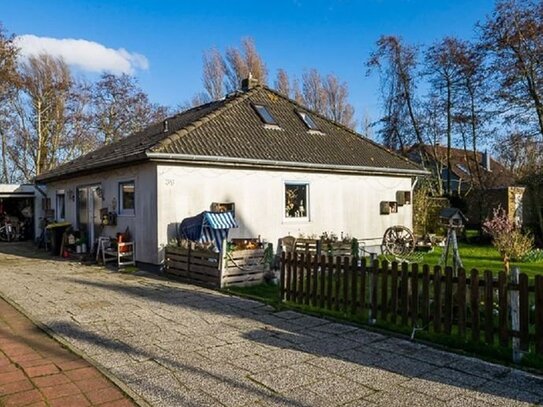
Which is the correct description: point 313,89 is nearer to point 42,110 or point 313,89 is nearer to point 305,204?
point 42,110

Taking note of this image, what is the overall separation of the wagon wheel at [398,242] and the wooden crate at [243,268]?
6.30m

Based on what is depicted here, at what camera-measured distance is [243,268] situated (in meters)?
9.44

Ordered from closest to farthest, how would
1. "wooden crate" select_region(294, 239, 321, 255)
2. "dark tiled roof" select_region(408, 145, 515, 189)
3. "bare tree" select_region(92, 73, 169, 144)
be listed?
"wooden crate" select_region(294, 239, 321, 255)
"dark tiled roof" select_region(408, 145, 515, 189)
"bare tree" select_region(92, 73, 169, 144)

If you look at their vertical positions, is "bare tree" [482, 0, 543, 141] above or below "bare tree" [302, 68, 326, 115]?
below

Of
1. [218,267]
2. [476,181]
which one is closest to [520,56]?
[476,181]

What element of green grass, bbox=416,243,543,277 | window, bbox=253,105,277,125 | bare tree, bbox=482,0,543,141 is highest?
bare tree, bbox=482,0,543,141

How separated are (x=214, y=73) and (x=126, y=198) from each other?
22.2 m

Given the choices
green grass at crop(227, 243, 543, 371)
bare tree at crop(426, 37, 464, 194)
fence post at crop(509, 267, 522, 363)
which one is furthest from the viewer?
bare tree at crop(426, 37, 464, 194)

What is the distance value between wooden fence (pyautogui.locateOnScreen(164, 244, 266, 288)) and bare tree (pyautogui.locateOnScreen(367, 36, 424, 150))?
72.9 feet

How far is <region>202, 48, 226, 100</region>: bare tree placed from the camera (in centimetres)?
3222

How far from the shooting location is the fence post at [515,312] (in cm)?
475

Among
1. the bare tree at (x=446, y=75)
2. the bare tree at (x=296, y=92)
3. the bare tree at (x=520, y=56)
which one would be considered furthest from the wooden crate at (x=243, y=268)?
the bare tree at (x=296, y=92)

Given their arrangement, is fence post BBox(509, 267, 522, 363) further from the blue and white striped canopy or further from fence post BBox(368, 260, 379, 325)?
the blue and white striped canopy

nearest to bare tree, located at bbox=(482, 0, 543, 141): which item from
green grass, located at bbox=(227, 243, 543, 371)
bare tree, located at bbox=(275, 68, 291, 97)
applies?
green grass, located at bbox=(227, 243, 543, 371)
